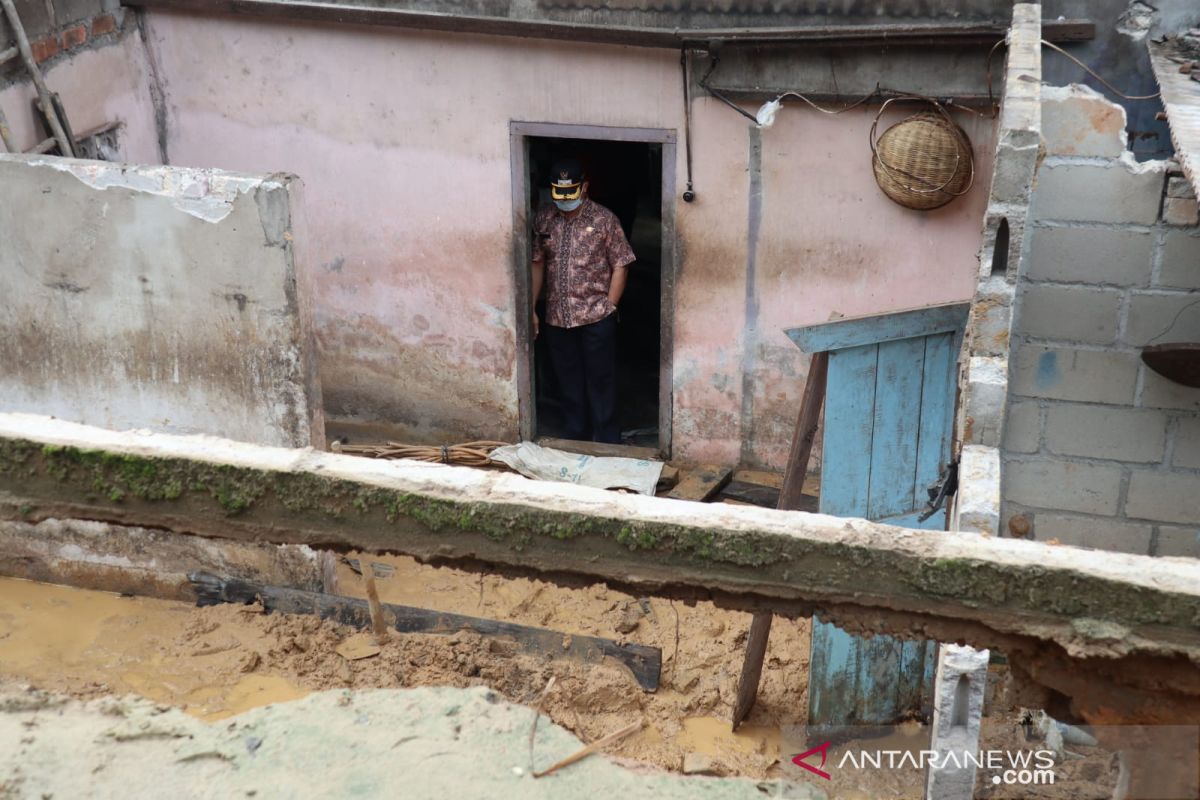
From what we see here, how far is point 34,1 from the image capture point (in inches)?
280

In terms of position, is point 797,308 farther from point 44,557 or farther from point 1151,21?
point 44,557

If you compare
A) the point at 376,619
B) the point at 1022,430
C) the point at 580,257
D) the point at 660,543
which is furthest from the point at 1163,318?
the point at 580,257

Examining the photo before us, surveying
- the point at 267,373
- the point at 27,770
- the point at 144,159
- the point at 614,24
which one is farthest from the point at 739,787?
the point at 144,159

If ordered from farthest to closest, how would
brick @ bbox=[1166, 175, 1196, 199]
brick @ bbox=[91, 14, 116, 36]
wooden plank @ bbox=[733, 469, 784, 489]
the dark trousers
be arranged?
the dark trousers → wooden plank @ bbox=[733, 469, 784, 489] → brick @ bbox=[91, 14, 116, 36] → brick @ bbox=[1166, 175, 1196, 199]

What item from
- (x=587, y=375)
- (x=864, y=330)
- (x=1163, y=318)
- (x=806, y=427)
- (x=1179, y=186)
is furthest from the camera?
(x=587, y=375)

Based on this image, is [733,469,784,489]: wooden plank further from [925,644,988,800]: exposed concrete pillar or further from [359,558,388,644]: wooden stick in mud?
[925,644,988,800]: exposed concrete pillar

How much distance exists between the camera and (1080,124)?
A: 4668mm

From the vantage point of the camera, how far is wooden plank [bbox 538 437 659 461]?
8328mm

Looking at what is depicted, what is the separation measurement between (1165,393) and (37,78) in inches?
236

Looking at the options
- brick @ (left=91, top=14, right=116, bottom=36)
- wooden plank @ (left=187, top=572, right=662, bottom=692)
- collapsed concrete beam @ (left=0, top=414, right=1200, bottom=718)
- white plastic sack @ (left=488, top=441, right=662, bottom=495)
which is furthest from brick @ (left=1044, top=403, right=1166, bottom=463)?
brick @ (left=91, top=14, right=116, bottom=36)

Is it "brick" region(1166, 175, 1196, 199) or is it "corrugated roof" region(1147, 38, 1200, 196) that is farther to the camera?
"brick" region(1166, 175, 1196, 199)

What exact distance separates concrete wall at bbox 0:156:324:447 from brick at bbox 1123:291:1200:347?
3.50m

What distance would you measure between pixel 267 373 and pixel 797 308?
329cm

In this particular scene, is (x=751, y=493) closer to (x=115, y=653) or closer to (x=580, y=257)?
(x=580, y=257)
